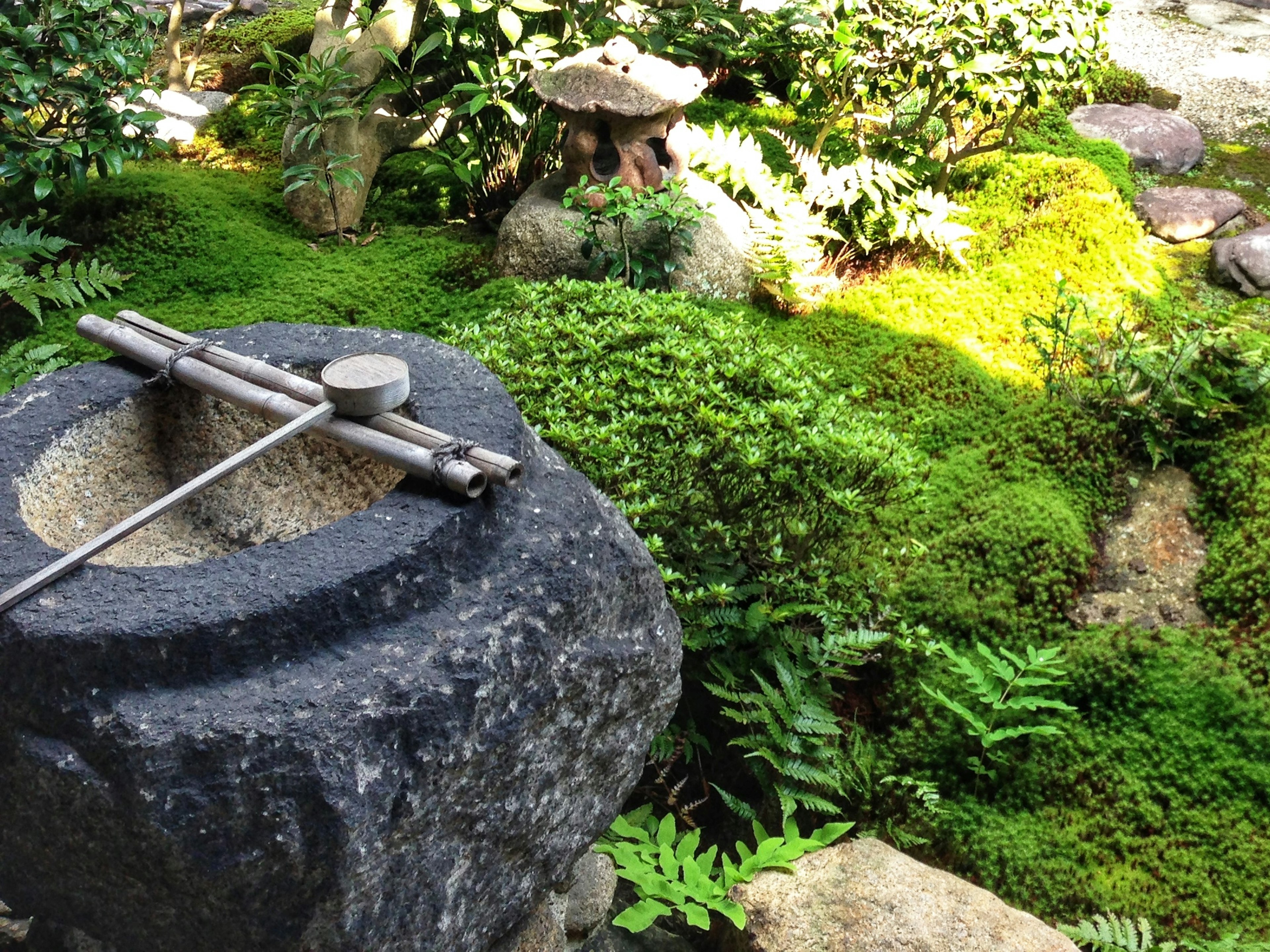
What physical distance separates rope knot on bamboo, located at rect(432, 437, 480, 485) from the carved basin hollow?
18.3 inches

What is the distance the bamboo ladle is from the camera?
211 cm

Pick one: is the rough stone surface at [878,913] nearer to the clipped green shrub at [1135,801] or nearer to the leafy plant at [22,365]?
the clipped green shrub at [1135,801]

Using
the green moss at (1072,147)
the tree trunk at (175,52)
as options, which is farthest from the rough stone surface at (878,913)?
the tree trunk at (175,52)

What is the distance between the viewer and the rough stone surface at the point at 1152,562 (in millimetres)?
4195

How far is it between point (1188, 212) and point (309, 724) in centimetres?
687

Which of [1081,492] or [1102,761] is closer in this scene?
[1102,761]

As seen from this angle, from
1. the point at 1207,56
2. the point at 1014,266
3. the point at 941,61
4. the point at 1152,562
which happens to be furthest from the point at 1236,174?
the point at 1152,562

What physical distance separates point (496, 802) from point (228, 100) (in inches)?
291

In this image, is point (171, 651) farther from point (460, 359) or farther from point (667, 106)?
point (667, 106)

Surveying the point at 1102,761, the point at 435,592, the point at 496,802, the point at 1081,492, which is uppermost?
the point at 435,592

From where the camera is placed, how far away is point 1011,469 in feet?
15.6

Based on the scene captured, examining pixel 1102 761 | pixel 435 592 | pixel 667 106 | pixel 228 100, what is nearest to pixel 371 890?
pixel 435 592

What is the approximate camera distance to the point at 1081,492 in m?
4.64

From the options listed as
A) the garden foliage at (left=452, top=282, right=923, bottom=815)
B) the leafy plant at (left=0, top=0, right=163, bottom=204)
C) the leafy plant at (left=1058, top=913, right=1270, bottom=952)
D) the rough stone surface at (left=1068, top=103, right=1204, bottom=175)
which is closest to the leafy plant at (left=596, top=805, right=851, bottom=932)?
the garden foliage at (left=452, top=282, right=923, bottom=815)
